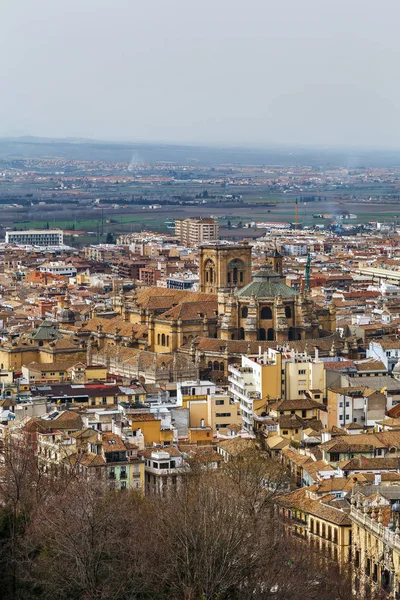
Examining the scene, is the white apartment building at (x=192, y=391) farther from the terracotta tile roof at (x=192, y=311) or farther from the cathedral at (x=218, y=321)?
the terracotta tile roof at (x=192, y=311)

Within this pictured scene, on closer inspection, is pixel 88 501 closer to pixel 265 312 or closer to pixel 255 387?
pixel 255 387

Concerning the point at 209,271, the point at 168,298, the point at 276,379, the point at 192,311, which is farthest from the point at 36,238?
the point at 276,379

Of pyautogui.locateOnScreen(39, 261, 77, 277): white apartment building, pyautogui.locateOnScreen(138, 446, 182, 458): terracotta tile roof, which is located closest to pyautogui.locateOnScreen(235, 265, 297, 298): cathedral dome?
pyautogui.locateOnScreen(138, 446, 182, 458): terracotta tile roof

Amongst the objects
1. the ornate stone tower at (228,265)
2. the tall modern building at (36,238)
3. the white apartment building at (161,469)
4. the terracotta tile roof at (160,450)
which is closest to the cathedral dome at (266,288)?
the ornate stone tower at (228,265)

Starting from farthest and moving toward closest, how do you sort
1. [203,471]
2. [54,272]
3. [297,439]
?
[54,272], [297,439], [203,471]

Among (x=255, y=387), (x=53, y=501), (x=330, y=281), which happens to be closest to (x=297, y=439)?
(x=255, y=387)

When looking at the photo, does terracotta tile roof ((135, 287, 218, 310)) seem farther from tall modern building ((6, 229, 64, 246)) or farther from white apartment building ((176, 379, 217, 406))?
tall modern building ((6, 229, 64, 246))
